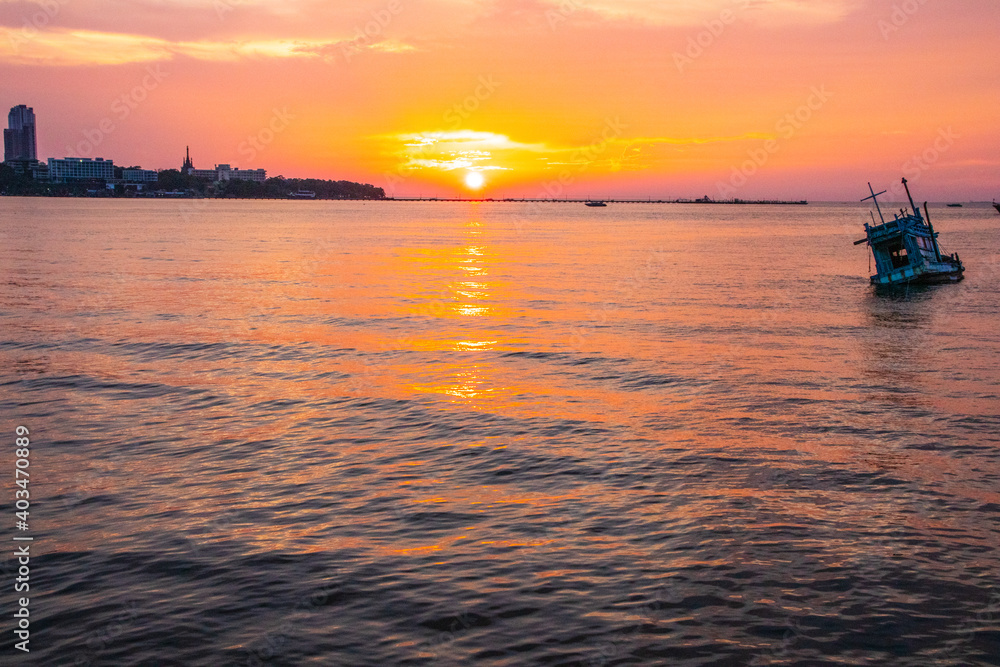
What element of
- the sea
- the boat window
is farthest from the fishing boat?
the sea

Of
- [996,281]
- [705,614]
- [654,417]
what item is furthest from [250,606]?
[996,281]

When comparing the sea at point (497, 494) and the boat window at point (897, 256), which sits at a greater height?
the boat window at point (897, 256)

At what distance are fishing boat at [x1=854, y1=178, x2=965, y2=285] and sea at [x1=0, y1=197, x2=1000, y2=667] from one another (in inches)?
871

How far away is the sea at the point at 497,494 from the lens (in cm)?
972

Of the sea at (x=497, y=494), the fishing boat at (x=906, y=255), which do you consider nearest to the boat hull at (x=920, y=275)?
the fishing boat at (x=906, y=255)

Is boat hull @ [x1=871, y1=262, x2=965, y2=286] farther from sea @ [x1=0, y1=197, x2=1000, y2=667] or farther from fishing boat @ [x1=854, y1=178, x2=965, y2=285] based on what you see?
sea @ [x1=0, y1=197, x2=1000, y2=667]

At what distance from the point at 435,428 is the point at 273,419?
426 cm

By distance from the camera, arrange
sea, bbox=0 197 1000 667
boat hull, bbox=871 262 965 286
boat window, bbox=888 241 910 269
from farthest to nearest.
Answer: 1. boat window, bbox=888 241 910 269
2. boat hull, bbox=871 262 965 286
3. sea, bbox=0 197 1000 667

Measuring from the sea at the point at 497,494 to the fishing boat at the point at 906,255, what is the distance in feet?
72.6

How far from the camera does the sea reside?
31.9ft

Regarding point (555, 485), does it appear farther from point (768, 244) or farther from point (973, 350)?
point (768, 244)

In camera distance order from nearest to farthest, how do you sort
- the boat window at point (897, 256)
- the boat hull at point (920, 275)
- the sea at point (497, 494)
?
the sea at point (497, 494) → the boat hull at point (920, 275) → the boat window at point (897, 256)

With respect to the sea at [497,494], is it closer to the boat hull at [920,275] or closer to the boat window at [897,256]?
the boat hull at [920,275]

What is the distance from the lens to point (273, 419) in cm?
1952
